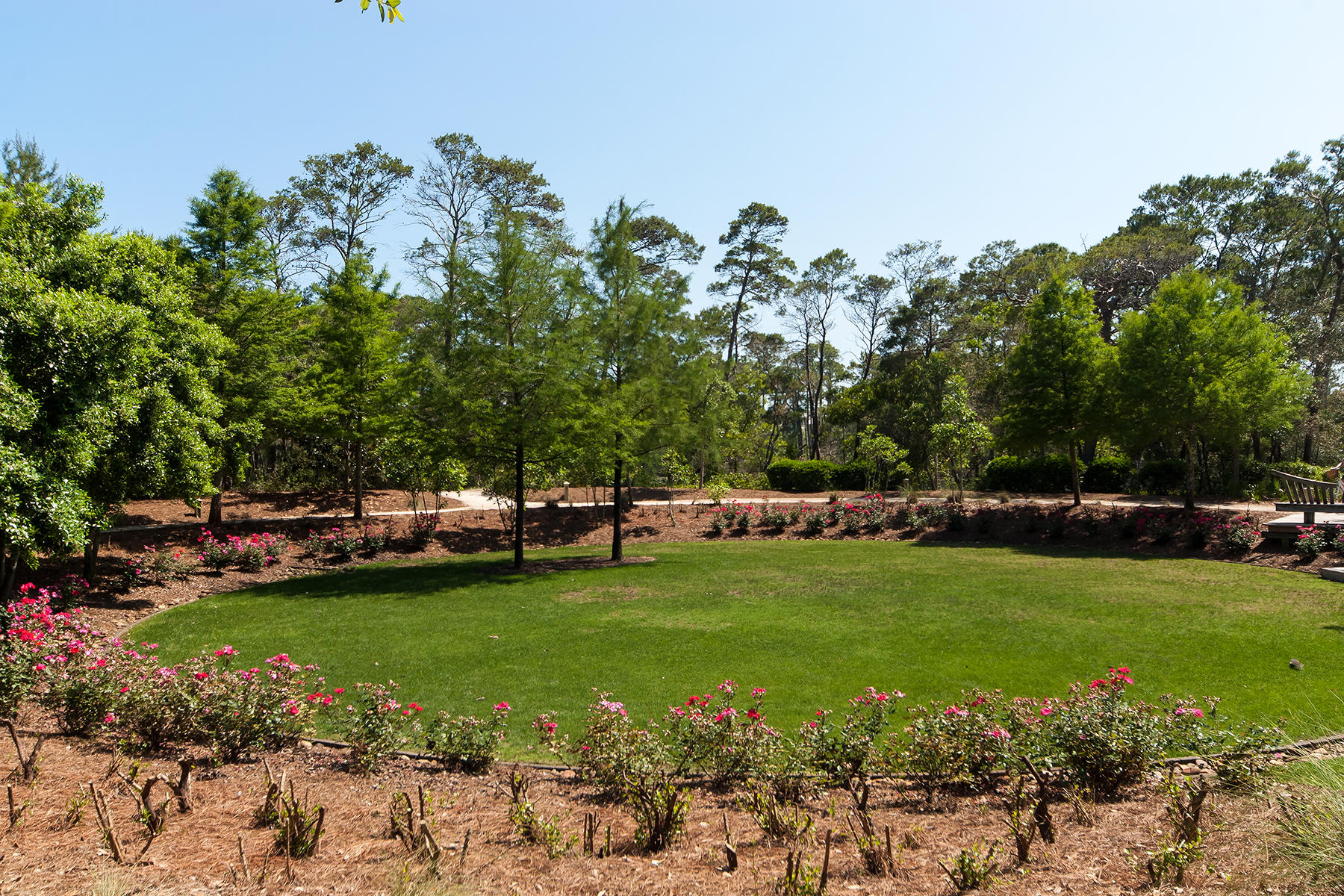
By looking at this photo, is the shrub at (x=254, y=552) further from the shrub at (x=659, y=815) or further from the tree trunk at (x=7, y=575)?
the shrub at (x=659, y=815)

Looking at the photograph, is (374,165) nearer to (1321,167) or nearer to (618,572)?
(618,572)

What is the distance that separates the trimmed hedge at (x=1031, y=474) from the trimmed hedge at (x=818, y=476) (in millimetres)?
5084

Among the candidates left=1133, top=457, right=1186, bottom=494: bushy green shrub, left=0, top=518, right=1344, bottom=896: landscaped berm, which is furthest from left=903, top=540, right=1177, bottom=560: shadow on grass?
left=1133, top=457, right=1186, bottom=494: bushy green shrub

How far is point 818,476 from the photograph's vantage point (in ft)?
101

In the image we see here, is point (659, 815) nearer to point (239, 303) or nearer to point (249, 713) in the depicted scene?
point (249, 713)

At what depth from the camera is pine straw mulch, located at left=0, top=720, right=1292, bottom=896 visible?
345 centimetres

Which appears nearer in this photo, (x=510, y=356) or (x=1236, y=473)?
(x=510, y=356)

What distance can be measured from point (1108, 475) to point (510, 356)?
72.2 feet

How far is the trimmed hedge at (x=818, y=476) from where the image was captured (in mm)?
30672

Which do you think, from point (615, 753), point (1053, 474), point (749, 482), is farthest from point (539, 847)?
point (749, 482)

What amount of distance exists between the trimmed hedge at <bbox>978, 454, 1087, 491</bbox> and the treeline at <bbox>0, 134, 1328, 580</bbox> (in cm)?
303

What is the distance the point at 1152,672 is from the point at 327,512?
20.3 meters

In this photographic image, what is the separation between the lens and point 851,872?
12.2 feet

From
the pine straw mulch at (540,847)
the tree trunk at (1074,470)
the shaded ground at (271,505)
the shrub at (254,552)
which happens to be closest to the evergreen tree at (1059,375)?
the tree trunk at (1074,470)
